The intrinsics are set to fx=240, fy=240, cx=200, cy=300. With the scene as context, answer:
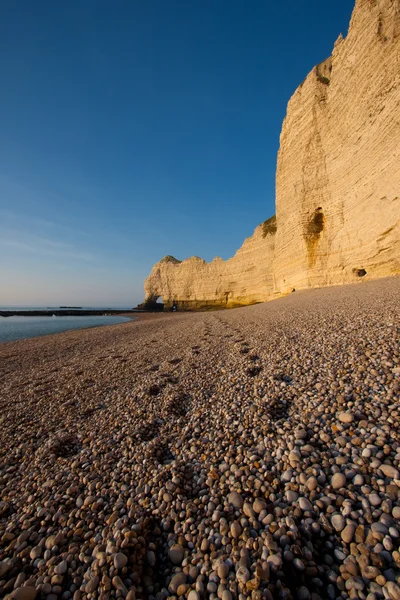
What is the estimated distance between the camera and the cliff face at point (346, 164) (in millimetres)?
18328

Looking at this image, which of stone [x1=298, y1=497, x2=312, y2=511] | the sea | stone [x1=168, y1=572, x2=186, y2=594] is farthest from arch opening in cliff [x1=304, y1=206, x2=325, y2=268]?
the sea

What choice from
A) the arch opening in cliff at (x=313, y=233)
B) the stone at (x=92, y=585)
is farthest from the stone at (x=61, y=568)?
the arch opening in cliff at (x=313, y=233)

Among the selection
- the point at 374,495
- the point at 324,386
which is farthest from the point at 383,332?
the point at 374,495

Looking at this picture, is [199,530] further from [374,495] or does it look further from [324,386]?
[324,386]

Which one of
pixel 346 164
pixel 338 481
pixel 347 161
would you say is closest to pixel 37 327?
pixel 338 481

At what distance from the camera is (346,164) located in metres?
22.0

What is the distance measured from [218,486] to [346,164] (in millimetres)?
27412

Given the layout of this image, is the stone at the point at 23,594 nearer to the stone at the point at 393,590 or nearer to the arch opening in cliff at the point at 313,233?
the stone at the point at 393,590

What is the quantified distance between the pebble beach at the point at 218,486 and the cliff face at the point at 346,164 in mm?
18365

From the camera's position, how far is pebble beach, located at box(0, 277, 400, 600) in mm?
1981

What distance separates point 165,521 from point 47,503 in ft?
5.16

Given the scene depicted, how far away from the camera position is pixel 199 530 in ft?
7.90

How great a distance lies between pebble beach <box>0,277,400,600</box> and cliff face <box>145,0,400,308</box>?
60.3 feet

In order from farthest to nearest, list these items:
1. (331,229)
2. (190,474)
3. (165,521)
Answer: (331,229) → (190,474) → (165,521)
